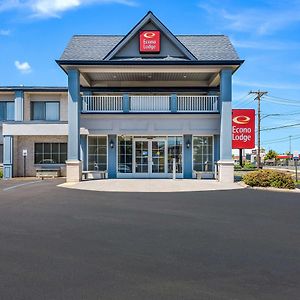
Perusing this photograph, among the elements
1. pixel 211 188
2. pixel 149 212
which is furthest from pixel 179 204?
pixel 211 188

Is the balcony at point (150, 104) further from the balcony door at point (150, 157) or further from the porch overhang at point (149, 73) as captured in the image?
the balcony door at point (150, 157)

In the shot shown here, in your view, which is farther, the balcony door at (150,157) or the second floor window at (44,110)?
the second floor window at (44,110)

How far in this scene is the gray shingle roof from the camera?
21.3 metres

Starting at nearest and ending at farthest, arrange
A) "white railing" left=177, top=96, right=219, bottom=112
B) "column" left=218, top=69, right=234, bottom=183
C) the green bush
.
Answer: the green bush
"column" left=218, top=69, right=234, bottom=183
"white railing" left=177, top=96, right=219, bottom=112

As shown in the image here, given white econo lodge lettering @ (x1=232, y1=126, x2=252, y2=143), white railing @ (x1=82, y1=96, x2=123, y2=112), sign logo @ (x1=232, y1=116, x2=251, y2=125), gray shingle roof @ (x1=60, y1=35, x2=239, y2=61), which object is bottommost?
white econo lodge lettering @ (x1=232, y1=126, x2=252, y2=143)

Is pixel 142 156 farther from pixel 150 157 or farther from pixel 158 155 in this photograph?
pixel 158 155

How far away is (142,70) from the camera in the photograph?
2119cm

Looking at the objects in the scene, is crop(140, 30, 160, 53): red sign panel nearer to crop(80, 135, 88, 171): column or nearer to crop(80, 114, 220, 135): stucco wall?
crop(80, 114, 220, 135): stucco wall

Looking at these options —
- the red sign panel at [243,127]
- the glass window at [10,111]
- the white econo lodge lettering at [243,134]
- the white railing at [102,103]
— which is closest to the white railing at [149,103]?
the white railing at [102,103]

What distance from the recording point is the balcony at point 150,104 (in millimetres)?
21891

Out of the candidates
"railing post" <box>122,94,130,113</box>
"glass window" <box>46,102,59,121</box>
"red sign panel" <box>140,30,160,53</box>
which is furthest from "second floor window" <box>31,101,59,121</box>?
"red sign panel" <box>140,30,160,53</box>

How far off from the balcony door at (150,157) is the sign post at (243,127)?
30.0ft

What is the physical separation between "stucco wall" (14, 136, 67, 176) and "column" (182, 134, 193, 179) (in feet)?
32.3

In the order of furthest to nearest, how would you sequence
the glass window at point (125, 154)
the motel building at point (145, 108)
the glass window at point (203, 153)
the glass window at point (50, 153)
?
the glass window at point (50, 153) → the glass window at point (125, 154) → the glass window at point (203, 153) → the motel building at point (145, 108)
